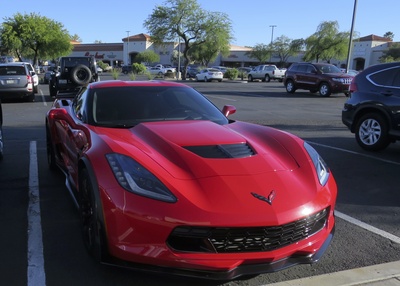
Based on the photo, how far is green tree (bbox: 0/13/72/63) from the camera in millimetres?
42094

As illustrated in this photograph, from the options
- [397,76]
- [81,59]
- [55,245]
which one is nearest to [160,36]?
[81,59]

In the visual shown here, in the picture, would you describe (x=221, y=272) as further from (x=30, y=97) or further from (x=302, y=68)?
(x=302, y=68)

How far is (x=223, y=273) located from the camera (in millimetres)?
2455

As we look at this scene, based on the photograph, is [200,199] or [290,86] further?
[290,86]

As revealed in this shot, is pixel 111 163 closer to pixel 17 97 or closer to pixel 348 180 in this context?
pixel 348 180

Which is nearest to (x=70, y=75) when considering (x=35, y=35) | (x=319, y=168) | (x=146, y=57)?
(x=319, y=168)

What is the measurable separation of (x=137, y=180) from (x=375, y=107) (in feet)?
19.5

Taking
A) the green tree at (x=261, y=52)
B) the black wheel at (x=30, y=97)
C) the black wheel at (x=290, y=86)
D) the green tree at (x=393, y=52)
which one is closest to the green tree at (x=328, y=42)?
the green tree at (x=393, y=52)

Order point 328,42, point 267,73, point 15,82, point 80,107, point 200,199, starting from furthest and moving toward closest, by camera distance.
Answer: point 328,42, point 267,73, point 15,82, point 80,107, point 200,199

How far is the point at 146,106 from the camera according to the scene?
4188mm

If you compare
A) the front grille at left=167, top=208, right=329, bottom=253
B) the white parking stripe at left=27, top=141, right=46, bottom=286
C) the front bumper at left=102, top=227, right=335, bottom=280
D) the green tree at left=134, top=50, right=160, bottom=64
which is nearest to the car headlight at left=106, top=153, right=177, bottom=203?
the front grille at left=167, top=208, right=329, bottom=253

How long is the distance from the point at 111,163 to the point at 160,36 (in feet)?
148

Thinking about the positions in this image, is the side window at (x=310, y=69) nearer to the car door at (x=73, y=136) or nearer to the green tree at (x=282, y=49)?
the car door at (x=73, y=136)

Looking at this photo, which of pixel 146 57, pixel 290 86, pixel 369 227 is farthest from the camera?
pixel 146 57
